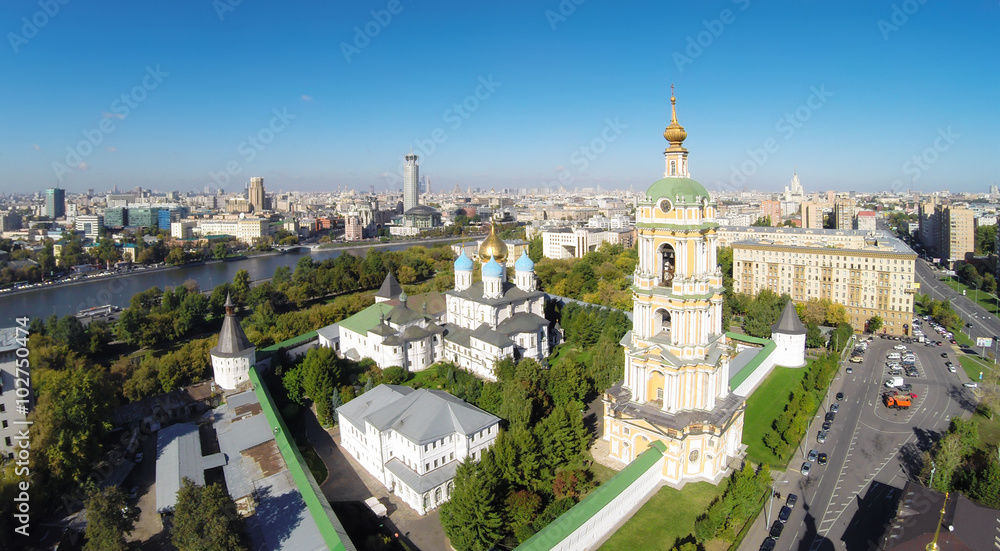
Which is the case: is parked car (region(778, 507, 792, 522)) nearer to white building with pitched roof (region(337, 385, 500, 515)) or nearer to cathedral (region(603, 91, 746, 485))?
cathedral (region(603, 91, 746, 485))

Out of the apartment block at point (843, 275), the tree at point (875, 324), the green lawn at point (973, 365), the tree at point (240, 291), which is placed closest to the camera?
the green lawn at point (973, 365)

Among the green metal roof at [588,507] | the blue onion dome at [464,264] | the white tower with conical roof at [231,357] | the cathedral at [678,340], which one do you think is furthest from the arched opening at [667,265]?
the white tower with conical roof at [231,357]

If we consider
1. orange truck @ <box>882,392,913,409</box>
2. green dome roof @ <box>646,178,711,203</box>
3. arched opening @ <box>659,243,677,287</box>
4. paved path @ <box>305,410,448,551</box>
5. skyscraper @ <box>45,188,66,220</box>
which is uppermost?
skyscraper @ <box>45,188,66,220</box>

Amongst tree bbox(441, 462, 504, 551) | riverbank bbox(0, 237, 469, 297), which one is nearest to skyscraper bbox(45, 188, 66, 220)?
riverbank bbox(0, 237, 469, 297)

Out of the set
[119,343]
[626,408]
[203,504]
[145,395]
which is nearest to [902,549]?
[626,408]

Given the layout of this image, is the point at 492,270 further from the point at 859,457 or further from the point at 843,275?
the point at 843,275

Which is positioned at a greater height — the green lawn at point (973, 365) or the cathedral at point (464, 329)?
the cathedral at point (464, 329)

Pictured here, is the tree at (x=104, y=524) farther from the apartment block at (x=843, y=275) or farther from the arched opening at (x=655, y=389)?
the apartment block at (x=843, y=275)
